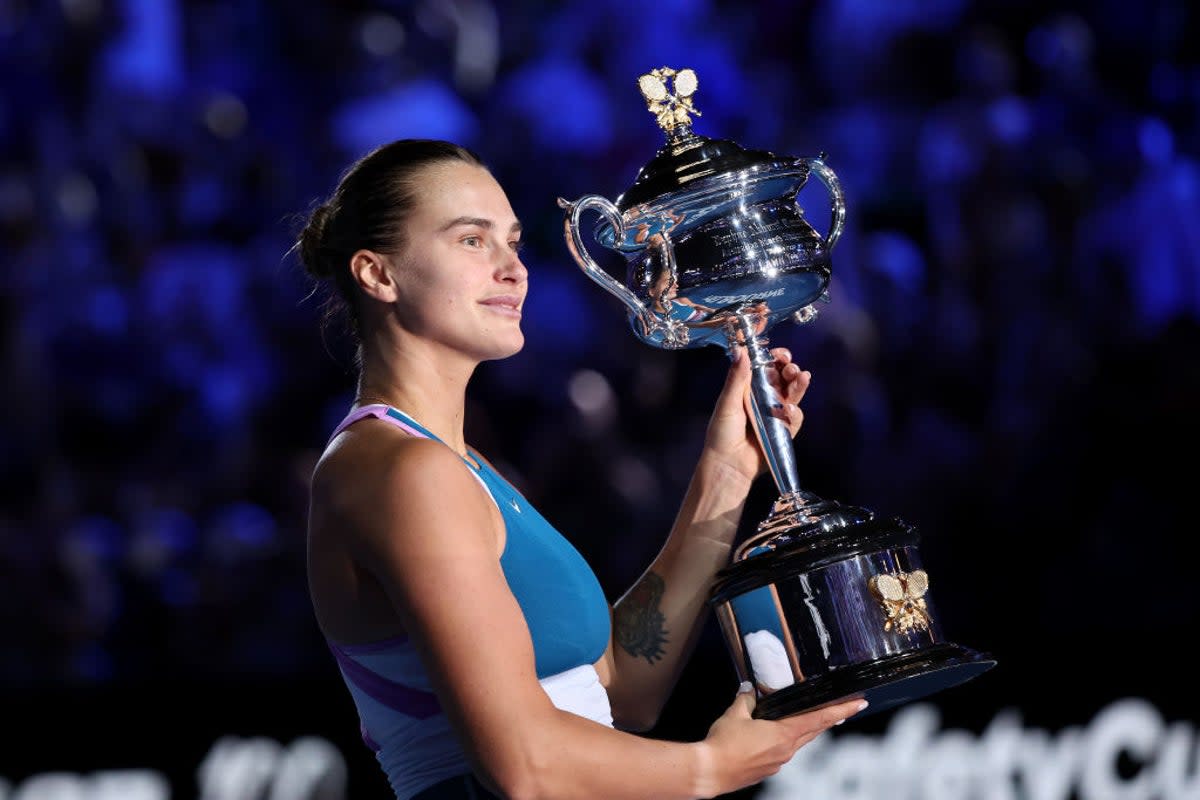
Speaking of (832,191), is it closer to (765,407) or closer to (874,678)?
(765,407)

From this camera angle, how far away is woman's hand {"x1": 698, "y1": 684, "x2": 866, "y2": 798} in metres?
1.20

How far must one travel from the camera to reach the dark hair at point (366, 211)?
1.30 m

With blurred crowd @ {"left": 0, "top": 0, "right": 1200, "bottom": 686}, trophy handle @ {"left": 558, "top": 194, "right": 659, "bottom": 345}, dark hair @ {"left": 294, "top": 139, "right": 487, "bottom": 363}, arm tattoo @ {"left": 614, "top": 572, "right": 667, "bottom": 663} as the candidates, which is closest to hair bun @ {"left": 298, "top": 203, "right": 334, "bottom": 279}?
dark hair @ {"left": 294, "top": 139, "right": 487, "bottom": 363}

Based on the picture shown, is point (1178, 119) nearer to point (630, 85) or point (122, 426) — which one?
point (630, 85)

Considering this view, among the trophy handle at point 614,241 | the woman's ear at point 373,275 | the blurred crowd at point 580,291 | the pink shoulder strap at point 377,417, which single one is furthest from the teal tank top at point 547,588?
the blurred crowd at point 580,291

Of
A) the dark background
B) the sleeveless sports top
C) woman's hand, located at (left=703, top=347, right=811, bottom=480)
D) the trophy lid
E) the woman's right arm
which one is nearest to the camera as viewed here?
the woman's right arm

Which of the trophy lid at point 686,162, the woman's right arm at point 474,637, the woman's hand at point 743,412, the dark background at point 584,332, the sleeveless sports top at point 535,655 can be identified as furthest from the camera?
the dark background at point 584,332

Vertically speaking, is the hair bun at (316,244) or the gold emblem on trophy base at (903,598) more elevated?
the hair bun at (316,244)

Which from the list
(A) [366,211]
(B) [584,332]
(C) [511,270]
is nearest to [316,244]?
(A) [366,211]

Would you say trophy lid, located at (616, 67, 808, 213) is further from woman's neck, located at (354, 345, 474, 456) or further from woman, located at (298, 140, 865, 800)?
woman's neck, located at (354, 345, 474, 456)

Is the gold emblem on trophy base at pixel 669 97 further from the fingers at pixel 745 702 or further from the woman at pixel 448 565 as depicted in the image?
the fingers at pixel 745 702

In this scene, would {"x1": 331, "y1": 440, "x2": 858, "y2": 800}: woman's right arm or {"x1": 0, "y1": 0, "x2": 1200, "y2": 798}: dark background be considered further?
{"x1": 0, "y1": 0, "x2": 1200, "y2": 798}: dark background

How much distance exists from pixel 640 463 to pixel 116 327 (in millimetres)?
1211

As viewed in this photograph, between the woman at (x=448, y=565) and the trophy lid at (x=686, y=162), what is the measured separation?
0.48 feet
